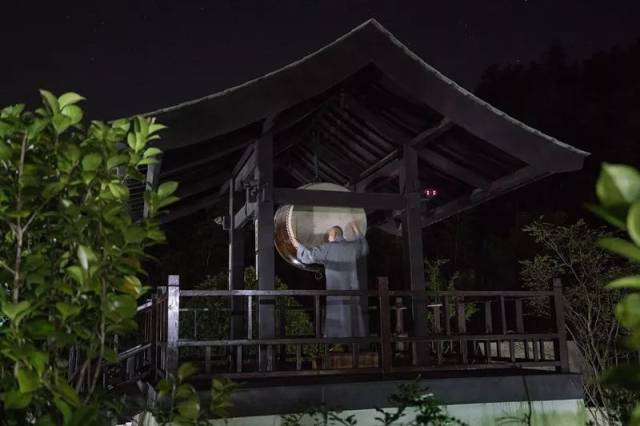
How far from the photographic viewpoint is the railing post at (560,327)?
5.37 meters

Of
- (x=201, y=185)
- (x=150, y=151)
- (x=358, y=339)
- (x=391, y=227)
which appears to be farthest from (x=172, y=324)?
(x=391, y=227)

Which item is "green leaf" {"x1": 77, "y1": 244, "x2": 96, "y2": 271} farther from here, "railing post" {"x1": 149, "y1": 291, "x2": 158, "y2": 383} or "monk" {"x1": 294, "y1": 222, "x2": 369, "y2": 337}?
"monk" {"x1": 294, "y1": 222, "x2": 369, "y2": 337}

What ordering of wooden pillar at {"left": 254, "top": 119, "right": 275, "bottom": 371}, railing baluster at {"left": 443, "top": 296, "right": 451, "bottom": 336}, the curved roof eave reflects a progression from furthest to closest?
wooden pillar at {"left": 254, "top": 119, "right": 275, "bottom": 371} < railing baluster at {"left": 443, "top": 296, "right": 451, "bottom": 336} < the curved roof eave

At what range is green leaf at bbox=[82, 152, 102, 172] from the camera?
2.31m

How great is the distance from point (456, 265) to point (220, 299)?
49.1 ft

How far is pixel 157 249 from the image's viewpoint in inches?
914

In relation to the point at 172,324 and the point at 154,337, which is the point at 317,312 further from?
the point at 154,337

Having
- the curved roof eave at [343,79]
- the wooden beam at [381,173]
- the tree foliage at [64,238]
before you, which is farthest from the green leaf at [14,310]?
the wooden beam at [381,173]

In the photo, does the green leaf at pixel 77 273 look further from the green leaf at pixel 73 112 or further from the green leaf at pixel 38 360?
the green leaf at pixel 73 112

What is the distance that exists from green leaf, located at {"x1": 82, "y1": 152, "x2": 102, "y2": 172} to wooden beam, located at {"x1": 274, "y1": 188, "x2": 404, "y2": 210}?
3.40m

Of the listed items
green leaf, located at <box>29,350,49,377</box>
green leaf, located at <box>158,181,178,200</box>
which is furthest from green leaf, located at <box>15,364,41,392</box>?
green leaf, located at <box>158,181,178,200</box>

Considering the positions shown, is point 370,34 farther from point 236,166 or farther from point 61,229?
point 61,229

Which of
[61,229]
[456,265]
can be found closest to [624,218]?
[61,229]

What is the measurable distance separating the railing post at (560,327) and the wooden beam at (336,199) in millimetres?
A: 1709
